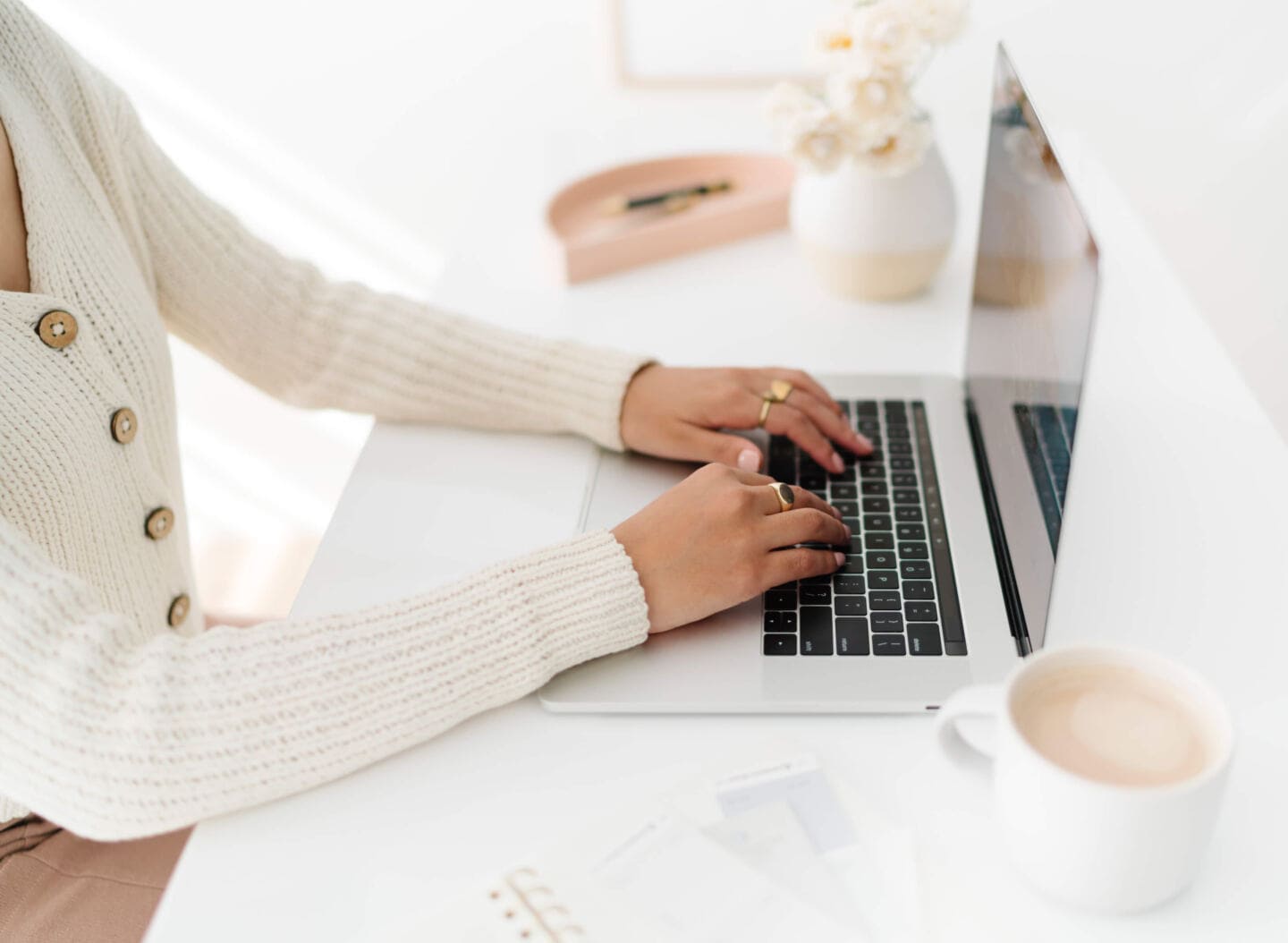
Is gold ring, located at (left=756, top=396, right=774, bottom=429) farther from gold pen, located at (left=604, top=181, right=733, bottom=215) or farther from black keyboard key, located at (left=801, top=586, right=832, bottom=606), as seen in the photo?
gold pen, located at (left=604, top=181, right=733, bottom=215)

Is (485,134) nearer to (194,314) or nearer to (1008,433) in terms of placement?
(194,314)

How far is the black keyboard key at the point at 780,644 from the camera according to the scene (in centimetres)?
66

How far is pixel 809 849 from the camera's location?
540 millimetres

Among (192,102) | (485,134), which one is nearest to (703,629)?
(485,134)

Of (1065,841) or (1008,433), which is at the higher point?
(1008,433)

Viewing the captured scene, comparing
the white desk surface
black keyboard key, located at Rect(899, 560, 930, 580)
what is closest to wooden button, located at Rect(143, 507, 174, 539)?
the white desk surface

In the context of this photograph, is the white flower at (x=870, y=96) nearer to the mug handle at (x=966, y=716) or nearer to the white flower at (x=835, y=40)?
the white flower at (x=835, y=40)

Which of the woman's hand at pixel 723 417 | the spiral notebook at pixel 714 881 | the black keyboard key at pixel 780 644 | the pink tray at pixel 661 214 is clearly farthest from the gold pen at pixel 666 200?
the spiral notebook at pixel 714 881

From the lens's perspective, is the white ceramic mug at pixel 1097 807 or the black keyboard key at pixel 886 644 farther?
the black keyboard key at pixel 886 644

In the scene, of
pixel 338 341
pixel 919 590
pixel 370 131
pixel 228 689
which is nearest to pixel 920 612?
pixel 919 590

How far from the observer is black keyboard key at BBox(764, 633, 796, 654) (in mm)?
662

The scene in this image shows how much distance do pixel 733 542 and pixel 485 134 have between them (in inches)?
46.5

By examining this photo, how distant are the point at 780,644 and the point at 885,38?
51cm

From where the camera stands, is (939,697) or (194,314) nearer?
(939,697)
